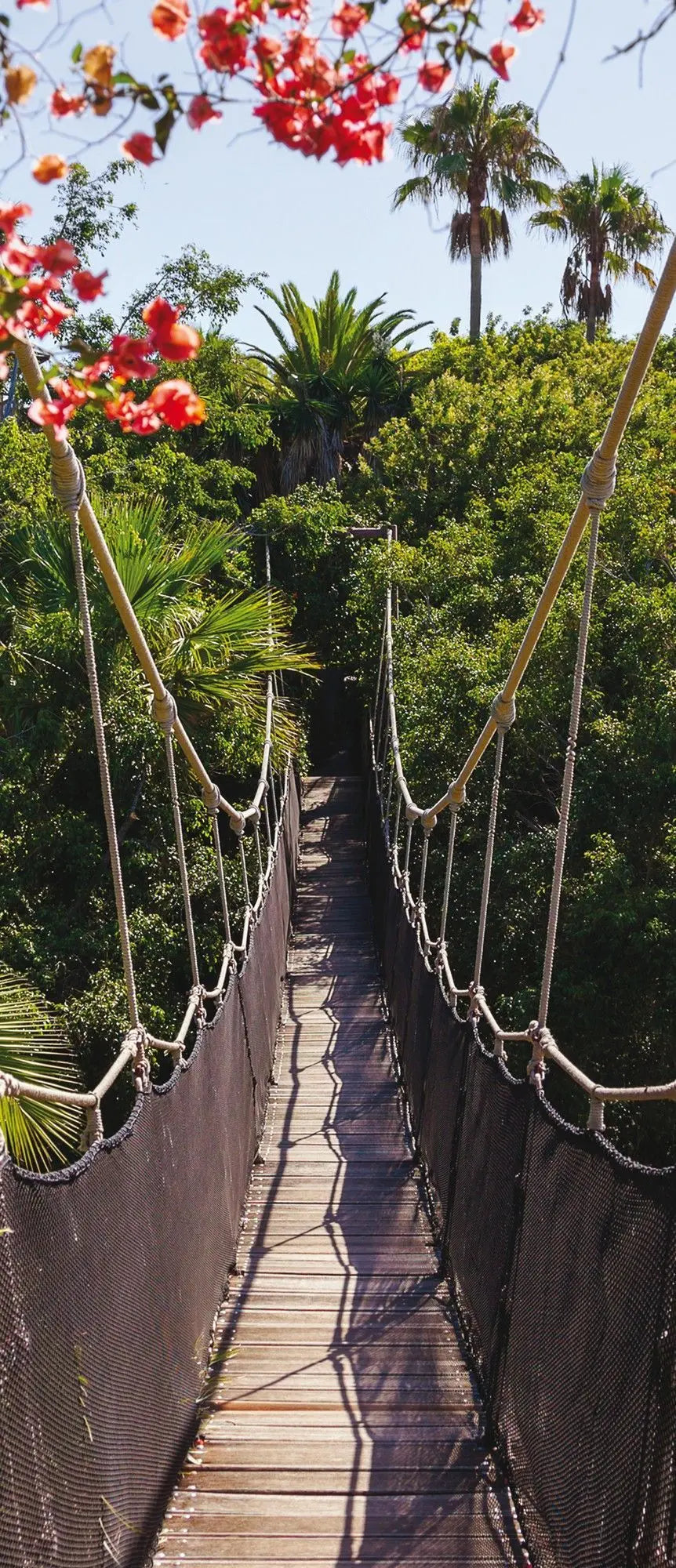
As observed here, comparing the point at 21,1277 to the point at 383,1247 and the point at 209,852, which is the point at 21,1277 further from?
the point at 209,852

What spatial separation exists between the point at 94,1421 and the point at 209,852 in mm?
6083

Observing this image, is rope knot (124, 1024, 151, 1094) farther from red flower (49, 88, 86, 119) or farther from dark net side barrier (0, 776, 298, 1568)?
red flower (49, 88, 86, 119)

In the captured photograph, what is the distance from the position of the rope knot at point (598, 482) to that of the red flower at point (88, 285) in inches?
51.1

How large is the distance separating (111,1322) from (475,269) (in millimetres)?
16475

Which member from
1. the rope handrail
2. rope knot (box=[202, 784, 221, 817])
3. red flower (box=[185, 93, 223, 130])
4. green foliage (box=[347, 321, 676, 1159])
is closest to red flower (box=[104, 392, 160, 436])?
red flower (box=[185, 93, 223, 130])

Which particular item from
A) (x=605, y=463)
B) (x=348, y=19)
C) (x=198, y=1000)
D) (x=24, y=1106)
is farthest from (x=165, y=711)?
(x=348, y=19)

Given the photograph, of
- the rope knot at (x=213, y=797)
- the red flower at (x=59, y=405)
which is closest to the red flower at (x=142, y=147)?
the red flower at (x=59, y=405)

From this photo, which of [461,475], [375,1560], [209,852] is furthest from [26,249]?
[461,475]

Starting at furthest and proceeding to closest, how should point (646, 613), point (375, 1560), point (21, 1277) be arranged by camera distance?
point (646, 613), point (375, 1560), point (21, 1277)

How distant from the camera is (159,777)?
24.4ft

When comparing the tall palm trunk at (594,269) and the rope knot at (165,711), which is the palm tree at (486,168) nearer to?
the tall palm trunk at (594,269)

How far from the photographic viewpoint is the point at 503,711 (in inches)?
151

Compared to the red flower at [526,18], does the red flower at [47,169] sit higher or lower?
lower

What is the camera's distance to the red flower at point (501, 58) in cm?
147
